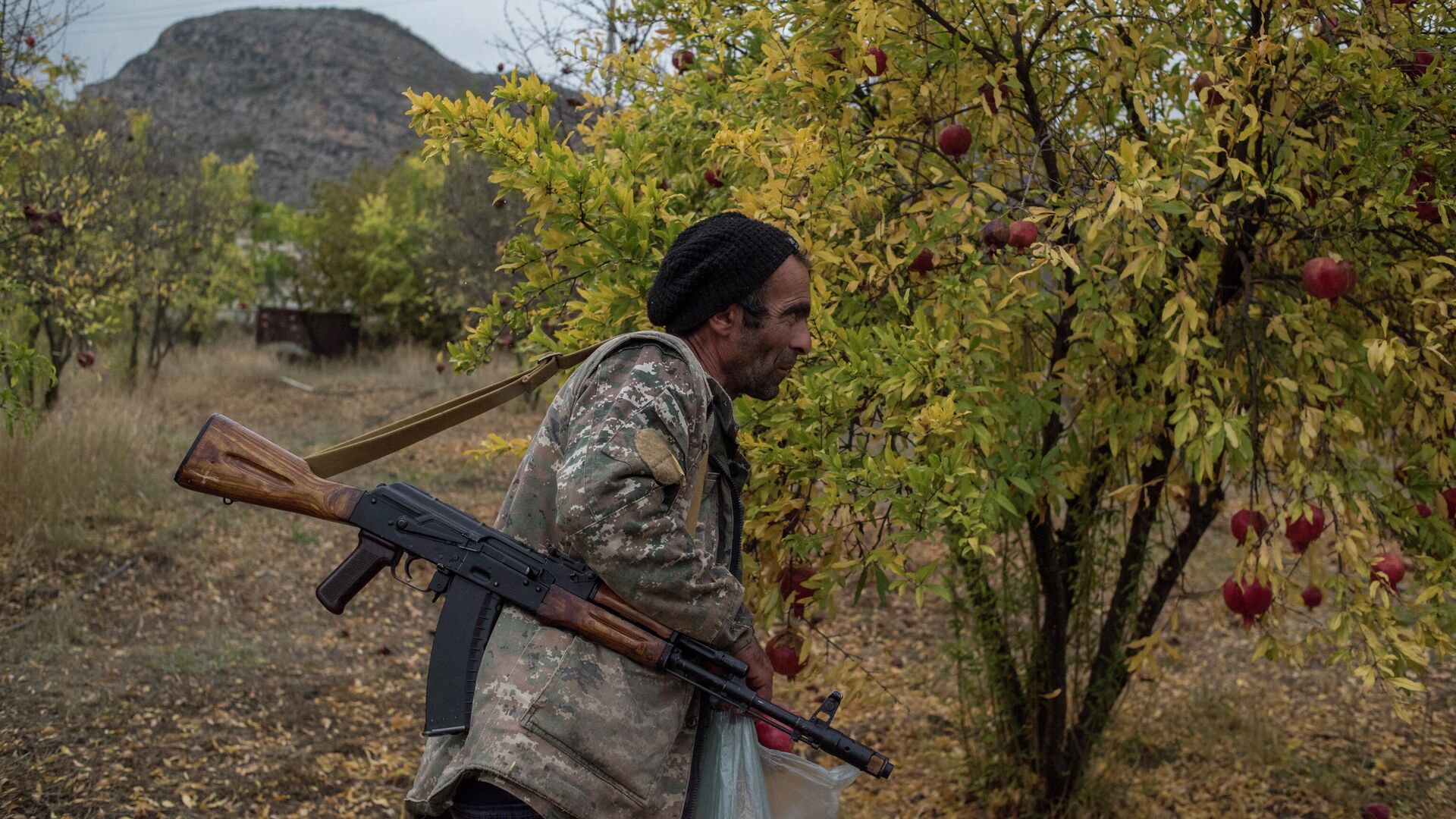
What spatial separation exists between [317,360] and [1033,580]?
16659mm

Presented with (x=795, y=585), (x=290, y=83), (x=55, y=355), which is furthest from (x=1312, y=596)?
(x=290, y=83)

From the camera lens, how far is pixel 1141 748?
14.0ft

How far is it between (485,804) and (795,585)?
1.08 metres

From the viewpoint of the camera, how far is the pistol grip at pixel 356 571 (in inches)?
77.7

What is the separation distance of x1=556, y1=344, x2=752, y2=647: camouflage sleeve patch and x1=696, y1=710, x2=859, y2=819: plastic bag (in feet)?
0.73

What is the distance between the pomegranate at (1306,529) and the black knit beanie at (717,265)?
152cm

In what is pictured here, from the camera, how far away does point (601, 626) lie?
1.75m

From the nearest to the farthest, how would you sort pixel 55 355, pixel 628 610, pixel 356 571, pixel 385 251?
pixel 628 610
pixel 356 571
pixel 55 355
pixel 385 251

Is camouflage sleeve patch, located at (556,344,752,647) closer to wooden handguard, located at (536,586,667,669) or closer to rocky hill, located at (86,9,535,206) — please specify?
wooden handguard, located at (536,586,667,669)

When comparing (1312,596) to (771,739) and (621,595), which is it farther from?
(621,595)

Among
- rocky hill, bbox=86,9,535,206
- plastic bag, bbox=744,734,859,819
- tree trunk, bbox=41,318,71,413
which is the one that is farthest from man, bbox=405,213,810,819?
rocky hill, bbox=86,9,535,206

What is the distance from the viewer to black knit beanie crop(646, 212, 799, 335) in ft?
6.19

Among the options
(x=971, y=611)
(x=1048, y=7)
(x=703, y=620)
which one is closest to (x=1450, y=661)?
(x=971, y=611)

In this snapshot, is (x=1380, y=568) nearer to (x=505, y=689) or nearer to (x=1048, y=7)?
(x=1048, y=7)
